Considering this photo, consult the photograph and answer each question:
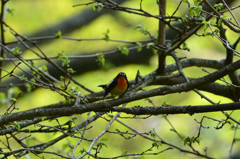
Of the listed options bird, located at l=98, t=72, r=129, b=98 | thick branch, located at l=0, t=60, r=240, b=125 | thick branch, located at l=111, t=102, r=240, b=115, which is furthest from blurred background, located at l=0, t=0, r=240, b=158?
thick branch, located at l=111, t=102, r=240, b=115

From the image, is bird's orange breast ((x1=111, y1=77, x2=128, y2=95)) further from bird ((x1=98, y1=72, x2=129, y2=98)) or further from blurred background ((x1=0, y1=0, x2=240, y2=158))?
blurred background ((x1=0, y1=0, x2=240, y2=158))

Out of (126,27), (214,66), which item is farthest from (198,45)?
(214,66)

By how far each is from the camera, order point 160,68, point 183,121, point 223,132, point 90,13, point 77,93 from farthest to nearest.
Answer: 1. point 183,121
2. point 223,132
3. point 90,13
4. point 160,68
5. point 77,93

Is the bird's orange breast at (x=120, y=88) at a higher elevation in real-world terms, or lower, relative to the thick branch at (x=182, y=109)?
higher

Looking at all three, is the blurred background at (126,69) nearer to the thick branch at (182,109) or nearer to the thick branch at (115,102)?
the thick branch at (115,102)

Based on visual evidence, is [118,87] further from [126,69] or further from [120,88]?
[126,69]

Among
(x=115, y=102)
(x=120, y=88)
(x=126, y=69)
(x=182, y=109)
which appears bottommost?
(x=182, y=109)

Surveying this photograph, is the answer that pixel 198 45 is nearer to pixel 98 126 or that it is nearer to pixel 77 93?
pixel 98 126

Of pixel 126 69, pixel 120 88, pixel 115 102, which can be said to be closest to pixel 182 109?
pixel 115 102

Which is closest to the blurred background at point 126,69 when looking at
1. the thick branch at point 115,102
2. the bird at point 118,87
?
the bird at point 118,87

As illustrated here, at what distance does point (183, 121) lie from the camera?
398 inches

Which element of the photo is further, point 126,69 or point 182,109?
point 126,69

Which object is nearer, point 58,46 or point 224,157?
point 224,157

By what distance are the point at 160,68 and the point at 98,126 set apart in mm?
5341
